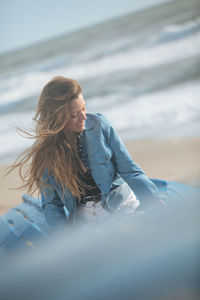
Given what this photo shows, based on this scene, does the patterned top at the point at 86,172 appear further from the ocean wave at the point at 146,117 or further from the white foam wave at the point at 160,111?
the white foam wave at the point at 160,111

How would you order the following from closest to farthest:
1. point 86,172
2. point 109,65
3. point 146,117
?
point 86,172, point 146,117, point 109,65

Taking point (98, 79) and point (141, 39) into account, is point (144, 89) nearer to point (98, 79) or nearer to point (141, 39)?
point (98, 79)

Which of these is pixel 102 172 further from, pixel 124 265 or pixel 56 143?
pixel 124 265

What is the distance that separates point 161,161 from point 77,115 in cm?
293

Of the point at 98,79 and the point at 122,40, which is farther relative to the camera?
the point at 122,40

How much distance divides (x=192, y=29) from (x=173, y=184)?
12031 mm

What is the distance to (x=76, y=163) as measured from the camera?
198 centimetres

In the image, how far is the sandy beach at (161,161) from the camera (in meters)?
4.23

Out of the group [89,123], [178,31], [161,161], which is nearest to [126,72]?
[178,31]

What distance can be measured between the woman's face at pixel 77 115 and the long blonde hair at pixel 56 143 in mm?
25

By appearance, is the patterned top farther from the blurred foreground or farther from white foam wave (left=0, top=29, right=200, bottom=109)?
white foam wave (left=0, top=29, right=200, bottom=109)

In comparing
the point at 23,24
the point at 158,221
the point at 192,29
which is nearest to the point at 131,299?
the point at 158,221

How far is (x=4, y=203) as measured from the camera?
435 centimetres

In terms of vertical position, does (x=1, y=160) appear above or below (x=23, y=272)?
below
